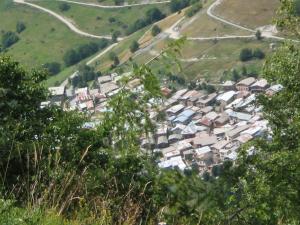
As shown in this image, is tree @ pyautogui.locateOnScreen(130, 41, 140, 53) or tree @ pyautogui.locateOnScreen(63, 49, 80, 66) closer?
tree @ pyautogui.locateOnScreen(130, 41, 140, 53)

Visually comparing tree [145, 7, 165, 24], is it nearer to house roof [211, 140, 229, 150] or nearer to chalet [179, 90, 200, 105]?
chalet [179, 90, 200, 105]

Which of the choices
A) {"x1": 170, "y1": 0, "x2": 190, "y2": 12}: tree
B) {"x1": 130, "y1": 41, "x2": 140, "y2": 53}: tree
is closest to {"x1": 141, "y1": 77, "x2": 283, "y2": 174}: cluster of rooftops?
{"x1": 130, "y1": 41, "x2": 140, "y2": 53}: tree

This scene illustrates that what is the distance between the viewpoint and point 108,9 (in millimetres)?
154625

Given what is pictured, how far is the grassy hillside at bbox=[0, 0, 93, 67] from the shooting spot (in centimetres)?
14050

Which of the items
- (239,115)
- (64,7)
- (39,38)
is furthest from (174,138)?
(64,7)

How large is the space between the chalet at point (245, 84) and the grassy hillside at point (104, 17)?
54211mm

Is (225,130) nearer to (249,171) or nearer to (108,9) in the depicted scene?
(249,171)

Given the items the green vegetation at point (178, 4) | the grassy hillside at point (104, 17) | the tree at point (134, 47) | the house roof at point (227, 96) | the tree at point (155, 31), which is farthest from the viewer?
the green vegetation at point (178, 4)

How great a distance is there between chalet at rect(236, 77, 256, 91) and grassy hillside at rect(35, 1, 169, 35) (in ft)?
178

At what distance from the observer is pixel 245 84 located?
95938 mm

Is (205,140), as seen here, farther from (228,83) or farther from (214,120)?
(228,83)

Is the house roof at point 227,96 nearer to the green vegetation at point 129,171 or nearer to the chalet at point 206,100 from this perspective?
the chalet at point 206,100

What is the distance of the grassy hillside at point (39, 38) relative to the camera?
14050 cm

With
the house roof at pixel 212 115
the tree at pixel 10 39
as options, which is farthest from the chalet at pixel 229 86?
the tree at pixel 10 39
